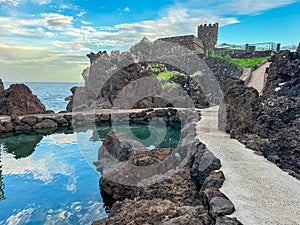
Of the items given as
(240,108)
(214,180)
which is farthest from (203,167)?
(240,108)

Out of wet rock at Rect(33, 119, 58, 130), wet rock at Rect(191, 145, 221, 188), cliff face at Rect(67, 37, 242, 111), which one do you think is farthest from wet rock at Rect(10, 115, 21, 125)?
wet rock at Rect(191, 145, 221, 188)

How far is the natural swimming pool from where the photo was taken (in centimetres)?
836

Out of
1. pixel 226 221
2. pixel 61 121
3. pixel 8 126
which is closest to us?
pixel 226 221

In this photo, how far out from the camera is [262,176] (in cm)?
764

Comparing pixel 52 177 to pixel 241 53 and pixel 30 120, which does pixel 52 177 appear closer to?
pixel 30 120

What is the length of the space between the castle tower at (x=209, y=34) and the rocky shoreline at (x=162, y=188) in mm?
39689

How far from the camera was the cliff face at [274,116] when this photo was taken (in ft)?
32.0

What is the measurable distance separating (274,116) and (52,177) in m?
9.86

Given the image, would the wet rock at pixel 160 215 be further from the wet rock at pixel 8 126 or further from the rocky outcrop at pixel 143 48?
the rocky outcrop at pixel 143 48

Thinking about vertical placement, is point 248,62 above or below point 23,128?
above

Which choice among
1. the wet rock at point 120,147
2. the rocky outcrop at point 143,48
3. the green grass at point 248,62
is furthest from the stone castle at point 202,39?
the wet rock at point 120,147

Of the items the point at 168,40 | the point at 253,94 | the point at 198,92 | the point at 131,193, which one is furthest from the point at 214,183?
the point at 168,40

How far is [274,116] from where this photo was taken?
1142 centimetres

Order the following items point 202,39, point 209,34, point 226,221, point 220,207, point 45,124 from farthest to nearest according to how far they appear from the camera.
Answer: point 202,39, point 209,34, point 45,124, point 220,207, point 226,221
